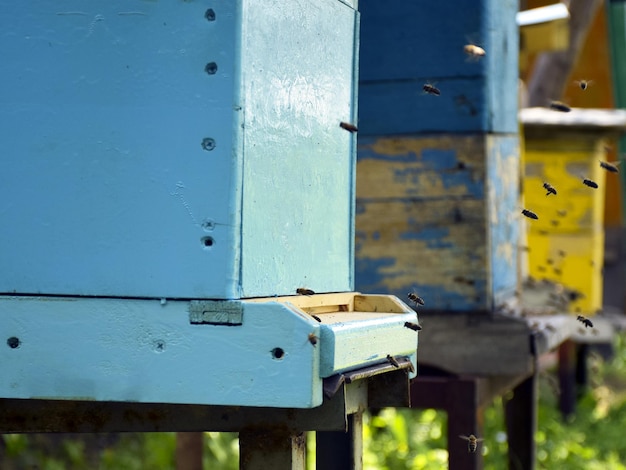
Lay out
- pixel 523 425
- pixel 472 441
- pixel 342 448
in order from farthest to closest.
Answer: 1. pixel 523 425
2. pixel 472 441
3. pixel 342 448

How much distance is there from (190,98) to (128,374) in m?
0.56

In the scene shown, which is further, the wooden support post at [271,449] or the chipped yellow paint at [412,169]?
the chipped yellow paint at [412,169]

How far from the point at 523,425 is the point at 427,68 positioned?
1855 millimetres

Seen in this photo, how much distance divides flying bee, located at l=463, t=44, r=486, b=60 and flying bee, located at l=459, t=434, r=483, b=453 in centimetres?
133

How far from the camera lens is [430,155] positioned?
3.92 metres

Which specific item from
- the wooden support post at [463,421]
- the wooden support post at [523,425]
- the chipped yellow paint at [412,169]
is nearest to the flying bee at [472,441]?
the wooden support post at [463,421]

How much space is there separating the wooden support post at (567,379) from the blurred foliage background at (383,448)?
456 millimetres

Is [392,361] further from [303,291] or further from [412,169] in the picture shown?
[412,169]

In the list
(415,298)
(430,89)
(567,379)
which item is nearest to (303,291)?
(415,298)

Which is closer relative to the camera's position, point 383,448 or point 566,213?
point 383,448

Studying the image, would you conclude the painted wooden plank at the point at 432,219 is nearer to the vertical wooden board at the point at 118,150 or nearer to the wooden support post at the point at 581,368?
the vertical wooden board at the point at 118,150

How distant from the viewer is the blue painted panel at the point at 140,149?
2129 millimetres

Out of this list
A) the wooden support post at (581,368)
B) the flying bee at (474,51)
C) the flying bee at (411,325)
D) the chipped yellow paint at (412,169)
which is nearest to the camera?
the flying bee at (411,325)

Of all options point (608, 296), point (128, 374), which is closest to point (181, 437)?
point (128, 374)
